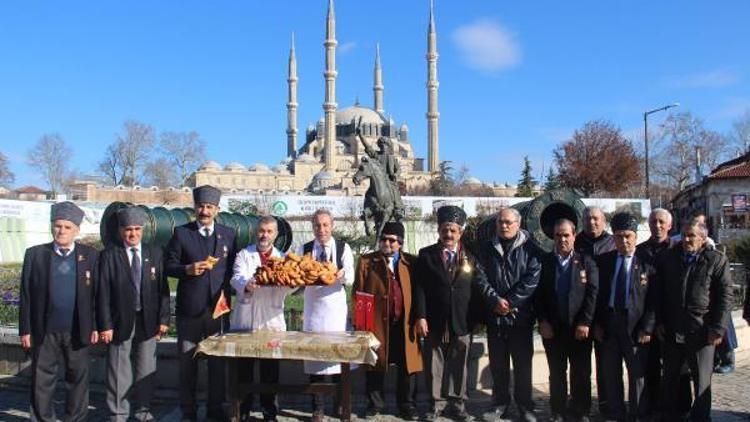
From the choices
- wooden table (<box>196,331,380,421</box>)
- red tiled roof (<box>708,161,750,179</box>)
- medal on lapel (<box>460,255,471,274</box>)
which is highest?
red tiled roof (<box>708,161,750,179</box>)

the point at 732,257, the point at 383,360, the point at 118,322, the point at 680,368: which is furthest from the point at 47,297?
the point at 732,257

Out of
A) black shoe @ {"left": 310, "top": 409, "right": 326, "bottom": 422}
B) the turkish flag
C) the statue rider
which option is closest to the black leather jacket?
black shoe @ {"left": 310, "top": 409, "right": 326, "bottom": 422}

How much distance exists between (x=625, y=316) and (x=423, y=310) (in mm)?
Result: 1460

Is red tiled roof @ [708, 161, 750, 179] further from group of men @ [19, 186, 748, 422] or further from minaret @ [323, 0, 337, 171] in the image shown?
minaret @ [323, 0, 337, 171]

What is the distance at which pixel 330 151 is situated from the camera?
85.1 m

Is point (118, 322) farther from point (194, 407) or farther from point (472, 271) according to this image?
point (472, 271)

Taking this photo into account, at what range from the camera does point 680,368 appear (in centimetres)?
511

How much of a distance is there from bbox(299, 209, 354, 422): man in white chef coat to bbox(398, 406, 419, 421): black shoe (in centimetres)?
60

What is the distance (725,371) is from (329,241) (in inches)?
165

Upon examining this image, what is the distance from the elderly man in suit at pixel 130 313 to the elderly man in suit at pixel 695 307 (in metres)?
3.69

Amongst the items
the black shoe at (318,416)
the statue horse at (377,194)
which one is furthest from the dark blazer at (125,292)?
the statue horse at (377,194)

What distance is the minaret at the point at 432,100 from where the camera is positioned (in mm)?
83125

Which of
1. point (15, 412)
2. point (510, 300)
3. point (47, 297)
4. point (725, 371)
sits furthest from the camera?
point (725, 371)

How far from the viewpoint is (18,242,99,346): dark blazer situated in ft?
15.9
